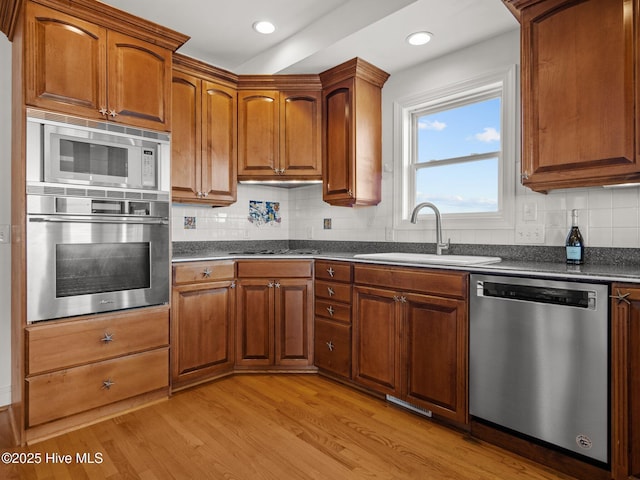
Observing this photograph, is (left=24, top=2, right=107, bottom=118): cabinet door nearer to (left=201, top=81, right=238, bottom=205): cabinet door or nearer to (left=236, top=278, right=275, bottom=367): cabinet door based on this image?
(left=201, top=81, right=238, bottom=205): cabinet door

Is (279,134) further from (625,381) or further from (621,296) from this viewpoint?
(625,381)

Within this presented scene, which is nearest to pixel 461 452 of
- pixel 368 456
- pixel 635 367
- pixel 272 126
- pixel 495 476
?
pixel 495 476

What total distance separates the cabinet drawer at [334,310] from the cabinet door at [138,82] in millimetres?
1663

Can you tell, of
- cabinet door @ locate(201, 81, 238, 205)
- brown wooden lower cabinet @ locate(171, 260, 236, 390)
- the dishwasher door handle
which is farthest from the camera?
cabinet door @ locate(201, 81, 238, 205)

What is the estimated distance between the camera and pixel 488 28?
8.08 feet

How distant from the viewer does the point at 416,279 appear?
230 cm

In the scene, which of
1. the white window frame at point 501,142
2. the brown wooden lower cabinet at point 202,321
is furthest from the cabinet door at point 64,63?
the white window frame at point 501,142

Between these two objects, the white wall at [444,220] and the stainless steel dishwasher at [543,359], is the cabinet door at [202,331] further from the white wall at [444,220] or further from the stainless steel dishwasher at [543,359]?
the stainless steel dishwasher at [543,359]

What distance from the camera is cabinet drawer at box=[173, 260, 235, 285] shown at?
2674 mm

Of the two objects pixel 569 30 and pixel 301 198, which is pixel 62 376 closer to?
pixel 301 198

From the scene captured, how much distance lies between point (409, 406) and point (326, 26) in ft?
8.63

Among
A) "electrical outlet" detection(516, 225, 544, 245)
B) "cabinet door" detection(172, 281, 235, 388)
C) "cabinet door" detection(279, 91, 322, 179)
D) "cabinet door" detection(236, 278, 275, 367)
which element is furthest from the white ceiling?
"cabinet door" detection(172, 281, 235, 388)

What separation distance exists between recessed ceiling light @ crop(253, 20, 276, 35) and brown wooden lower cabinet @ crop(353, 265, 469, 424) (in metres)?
1.90

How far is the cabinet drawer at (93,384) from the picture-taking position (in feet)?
6.72
